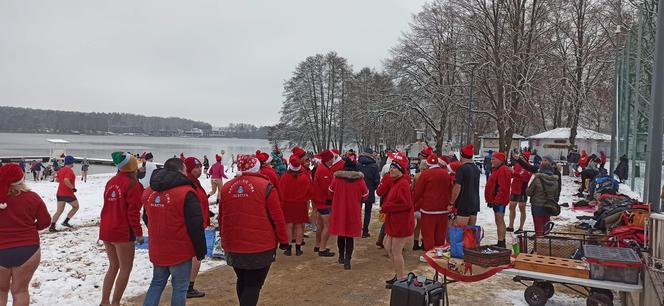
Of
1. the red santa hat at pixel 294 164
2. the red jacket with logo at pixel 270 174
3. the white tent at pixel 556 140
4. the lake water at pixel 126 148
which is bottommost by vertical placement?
the lake water at pixel 126 148

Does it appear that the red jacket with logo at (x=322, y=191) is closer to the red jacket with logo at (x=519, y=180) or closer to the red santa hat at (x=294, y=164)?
the red santa hat at (x=294, y=164)

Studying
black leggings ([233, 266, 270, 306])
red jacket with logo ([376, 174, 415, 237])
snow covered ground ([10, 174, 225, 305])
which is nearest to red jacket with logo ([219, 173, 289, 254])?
black leggings ([233, 266, 270, 306])

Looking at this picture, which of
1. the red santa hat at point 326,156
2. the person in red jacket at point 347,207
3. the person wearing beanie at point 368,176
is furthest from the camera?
the person wearing beanie at point 368,176

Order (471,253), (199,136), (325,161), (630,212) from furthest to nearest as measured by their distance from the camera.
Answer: (199,136)
(325,161)
(630,212)
(471,253)

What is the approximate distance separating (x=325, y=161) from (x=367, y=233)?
2.10 metres

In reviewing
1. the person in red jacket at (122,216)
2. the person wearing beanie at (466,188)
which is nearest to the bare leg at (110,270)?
the person in red jacket at (122,216)

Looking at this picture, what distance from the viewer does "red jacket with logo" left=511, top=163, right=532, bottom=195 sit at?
9.64m

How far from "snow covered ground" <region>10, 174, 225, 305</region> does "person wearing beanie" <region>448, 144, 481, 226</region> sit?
379 cm

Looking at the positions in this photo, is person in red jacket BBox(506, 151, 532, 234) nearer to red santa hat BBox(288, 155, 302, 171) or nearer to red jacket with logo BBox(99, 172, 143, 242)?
red santa hat BBox(288, 155, 302, 171)

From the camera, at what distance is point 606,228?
735cm

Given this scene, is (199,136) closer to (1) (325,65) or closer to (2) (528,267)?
(1) (325,65)

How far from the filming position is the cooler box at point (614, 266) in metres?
4.43

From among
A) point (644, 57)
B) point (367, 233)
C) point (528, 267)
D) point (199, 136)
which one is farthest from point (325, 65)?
point (199, 136)

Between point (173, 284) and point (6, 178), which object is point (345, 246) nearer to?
point (173, 284)
